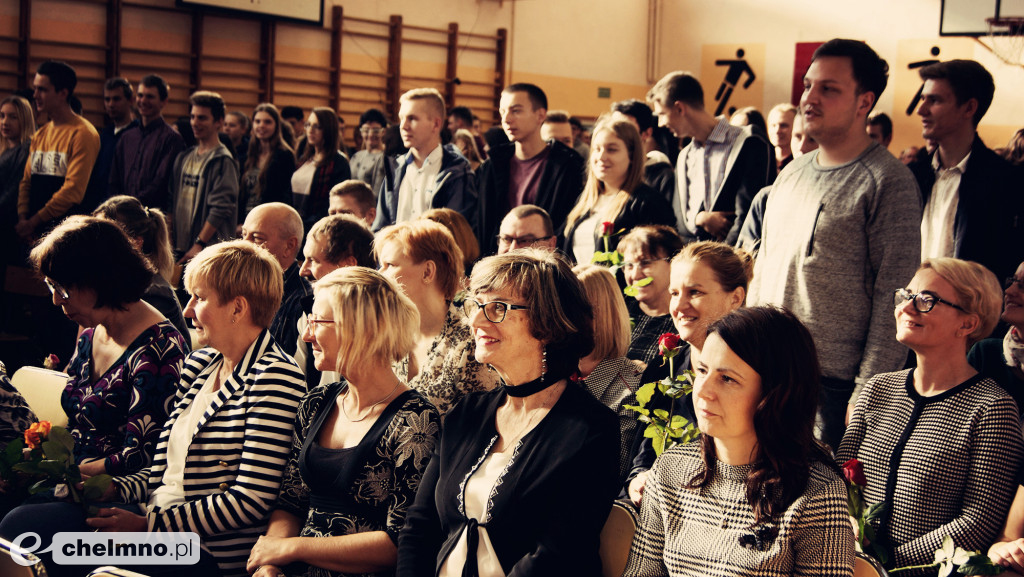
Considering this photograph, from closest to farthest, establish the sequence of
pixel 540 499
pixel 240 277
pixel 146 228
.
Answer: pixel 540 499 < pixel 240 277 < pixel 146 228

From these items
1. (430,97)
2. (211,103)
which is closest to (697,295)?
(430,97)

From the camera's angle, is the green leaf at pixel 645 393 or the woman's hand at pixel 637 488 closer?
the woman's hand at pixel 637 488

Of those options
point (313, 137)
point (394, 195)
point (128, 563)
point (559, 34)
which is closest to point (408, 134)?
point (394, 195)

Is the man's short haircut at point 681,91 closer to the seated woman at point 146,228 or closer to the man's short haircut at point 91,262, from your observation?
the seated woman at point 146,228

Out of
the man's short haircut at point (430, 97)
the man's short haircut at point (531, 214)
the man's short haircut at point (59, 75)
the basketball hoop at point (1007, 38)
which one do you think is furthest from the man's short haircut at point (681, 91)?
the basketball hoop at point (1007, 38)

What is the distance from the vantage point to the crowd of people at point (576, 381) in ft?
5.30

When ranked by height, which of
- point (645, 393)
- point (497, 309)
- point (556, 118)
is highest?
point (556, 118)

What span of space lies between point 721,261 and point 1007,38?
26.5 ft

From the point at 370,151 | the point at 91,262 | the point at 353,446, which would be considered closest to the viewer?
the point at 353,446

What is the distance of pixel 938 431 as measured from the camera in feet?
6.67

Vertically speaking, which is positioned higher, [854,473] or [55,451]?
[854,473]

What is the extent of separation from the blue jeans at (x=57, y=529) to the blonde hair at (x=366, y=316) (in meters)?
0.55

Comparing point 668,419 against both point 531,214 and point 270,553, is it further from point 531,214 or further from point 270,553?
point 531,214

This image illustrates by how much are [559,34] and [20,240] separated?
7847 millimetres
